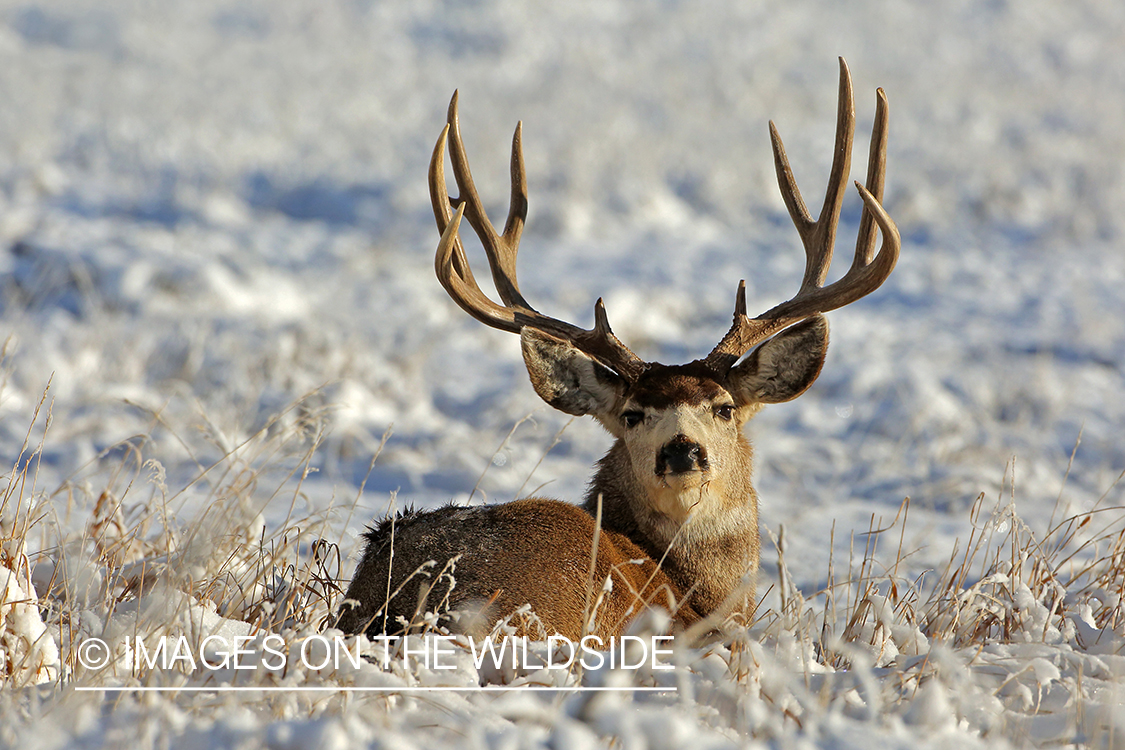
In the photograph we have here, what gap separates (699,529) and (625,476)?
14.6 inches

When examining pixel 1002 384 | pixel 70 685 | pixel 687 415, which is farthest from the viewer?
pixel 1002 384

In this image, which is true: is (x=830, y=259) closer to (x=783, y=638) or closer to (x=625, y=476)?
(x=625, y=476)

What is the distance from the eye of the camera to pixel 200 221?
47.2 ft

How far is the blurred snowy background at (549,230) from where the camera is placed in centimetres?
843

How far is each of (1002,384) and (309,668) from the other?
9.51 m

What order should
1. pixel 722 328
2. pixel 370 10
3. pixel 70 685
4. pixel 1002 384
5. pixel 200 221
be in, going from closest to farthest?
pixel 70 685
pixel 1002 384
pixel 722 328
pixel 200 221
pixel 370 10

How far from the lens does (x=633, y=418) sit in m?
4.18

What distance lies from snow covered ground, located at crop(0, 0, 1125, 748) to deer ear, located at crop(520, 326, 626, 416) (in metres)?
0.34

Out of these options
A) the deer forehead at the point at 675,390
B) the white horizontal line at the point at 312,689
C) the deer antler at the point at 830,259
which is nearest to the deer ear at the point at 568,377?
the deer forehead at the point at 675,390

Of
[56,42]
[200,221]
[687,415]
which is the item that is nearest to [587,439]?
[687,415]

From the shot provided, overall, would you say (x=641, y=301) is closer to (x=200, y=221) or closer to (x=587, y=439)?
(x=587, y=439)

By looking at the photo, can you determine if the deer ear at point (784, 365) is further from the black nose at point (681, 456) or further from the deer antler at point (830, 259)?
the black nose at point (681, 456)

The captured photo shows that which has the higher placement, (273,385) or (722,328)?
(722,328)

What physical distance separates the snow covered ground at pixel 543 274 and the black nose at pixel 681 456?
628 millimetres
